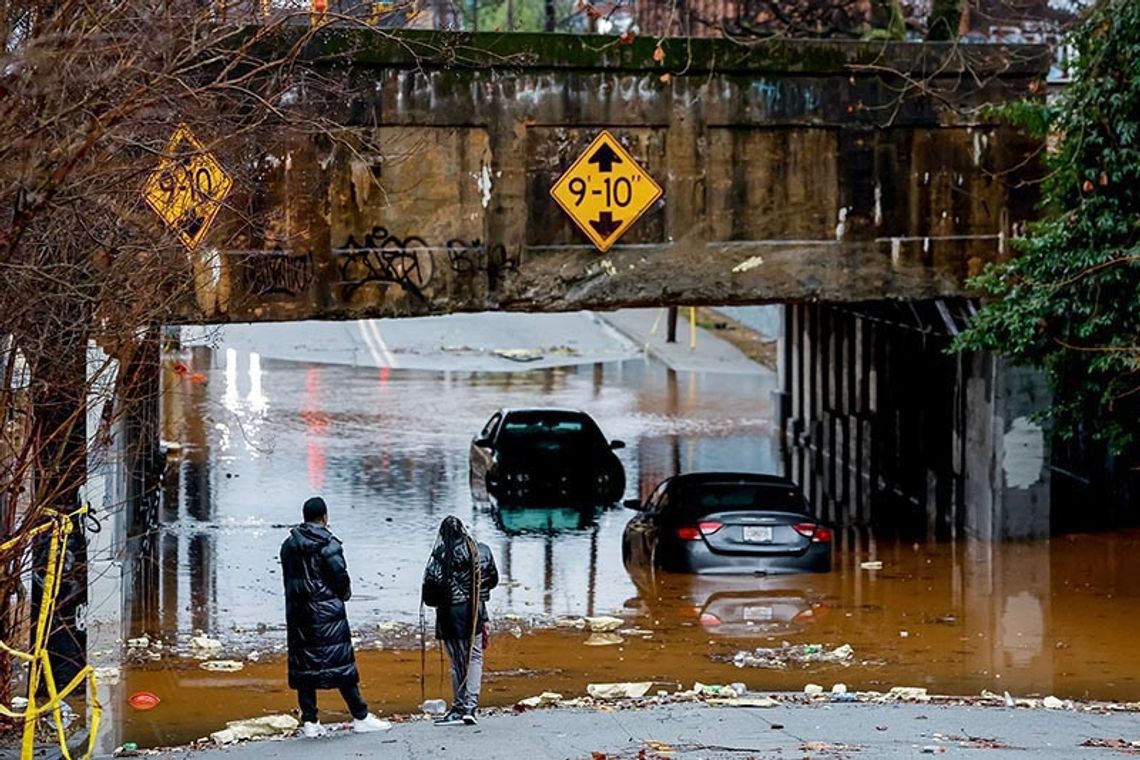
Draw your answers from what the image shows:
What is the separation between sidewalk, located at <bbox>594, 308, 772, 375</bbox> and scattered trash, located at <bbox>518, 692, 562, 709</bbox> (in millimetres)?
29927

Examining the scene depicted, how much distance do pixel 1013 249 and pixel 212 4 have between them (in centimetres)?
1357

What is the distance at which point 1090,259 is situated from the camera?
64.2 ft

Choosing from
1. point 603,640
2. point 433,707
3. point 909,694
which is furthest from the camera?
point 603,640

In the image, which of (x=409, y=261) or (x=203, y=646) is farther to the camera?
(x=409, y=261)

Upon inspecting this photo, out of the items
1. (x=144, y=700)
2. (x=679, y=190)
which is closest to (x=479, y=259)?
(x=679, y=190)

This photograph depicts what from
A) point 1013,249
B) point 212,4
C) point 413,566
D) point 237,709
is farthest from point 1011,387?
point 212,4

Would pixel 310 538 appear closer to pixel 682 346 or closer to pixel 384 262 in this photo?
pixel 384 262

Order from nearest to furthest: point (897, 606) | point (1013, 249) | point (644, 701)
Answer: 1. point (644, 701)
2. point (897, 606)
3. point (1013, 249)

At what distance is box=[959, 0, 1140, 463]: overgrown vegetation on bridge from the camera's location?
763 inches

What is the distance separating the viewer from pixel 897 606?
63.9 ft

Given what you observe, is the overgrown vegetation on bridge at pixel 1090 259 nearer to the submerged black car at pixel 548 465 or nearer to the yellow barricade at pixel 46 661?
the submerged black car at pixel 548 465

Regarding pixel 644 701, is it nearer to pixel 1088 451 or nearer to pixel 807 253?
pixel 807 253

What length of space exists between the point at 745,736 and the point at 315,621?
2.92 meters

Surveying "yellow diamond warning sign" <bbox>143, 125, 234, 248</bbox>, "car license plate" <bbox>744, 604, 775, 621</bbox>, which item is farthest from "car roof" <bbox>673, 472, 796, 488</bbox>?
"yellow diamond warning sign" <bbox>143, 125, 234, 248</bbox>
